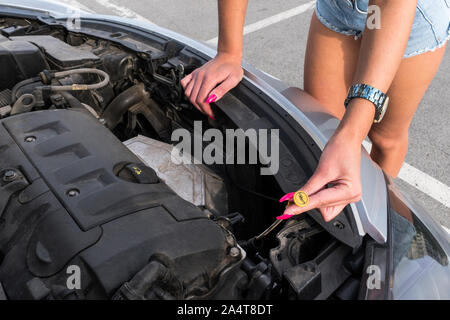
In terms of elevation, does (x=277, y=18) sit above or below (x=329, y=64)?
below

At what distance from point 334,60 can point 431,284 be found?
2.79ft

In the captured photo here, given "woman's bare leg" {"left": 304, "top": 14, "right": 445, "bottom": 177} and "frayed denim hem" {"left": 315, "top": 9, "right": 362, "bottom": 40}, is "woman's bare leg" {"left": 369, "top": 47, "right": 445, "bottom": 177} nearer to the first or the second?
"woman's bare leg" {"left": 304, "top": 14, "right": 445, "bottom": 177}

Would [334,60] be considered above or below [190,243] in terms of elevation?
above

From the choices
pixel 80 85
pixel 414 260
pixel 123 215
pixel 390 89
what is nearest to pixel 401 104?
pixel 390 89

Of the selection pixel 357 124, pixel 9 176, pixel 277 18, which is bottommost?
pixel 277 18

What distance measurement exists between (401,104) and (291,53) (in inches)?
87.2

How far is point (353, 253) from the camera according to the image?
1.03 metres

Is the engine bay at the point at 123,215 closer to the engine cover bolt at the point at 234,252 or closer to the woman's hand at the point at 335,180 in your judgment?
the engine cover bolt at the point at 234,252

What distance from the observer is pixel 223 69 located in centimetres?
146

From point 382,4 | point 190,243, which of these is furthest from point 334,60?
point 190,243

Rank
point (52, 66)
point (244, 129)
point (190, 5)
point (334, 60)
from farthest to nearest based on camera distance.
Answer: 1. point (190, 5)
2. point (52, 66)
3. point (334, 60)
4. point (244, 129)

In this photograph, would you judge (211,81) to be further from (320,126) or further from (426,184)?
(426,184)

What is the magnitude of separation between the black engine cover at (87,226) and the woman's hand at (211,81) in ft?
→ 1.25
